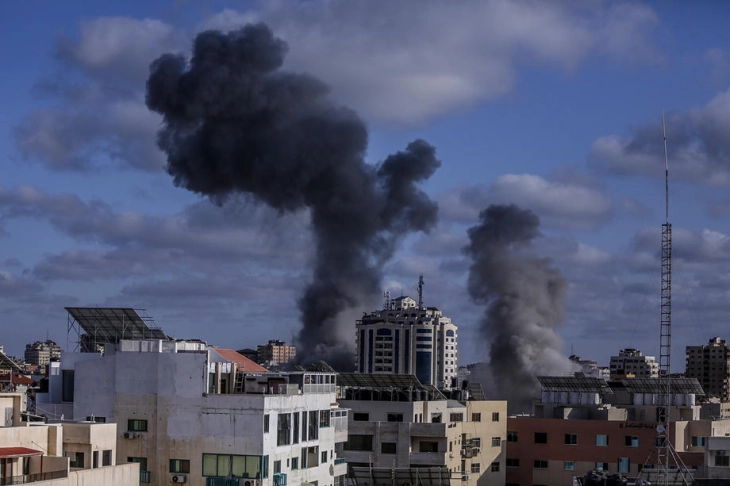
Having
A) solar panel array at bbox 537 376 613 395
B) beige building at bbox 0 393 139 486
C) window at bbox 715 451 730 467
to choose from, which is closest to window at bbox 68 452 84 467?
beige building at bbox 0 393 139 486

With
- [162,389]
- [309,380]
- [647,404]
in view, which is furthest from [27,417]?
[647,404]

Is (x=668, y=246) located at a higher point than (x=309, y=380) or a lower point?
higher

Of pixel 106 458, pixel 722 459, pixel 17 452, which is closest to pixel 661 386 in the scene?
pixel 722 459

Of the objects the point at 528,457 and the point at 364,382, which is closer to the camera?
the point at 364,382

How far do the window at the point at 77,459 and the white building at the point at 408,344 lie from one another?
407ft

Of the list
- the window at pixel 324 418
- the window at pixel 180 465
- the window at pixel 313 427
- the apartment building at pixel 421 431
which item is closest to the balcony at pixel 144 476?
the window at pixel 180 465

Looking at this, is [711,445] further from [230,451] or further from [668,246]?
[230,451]

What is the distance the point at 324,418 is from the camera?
3278 centimetres

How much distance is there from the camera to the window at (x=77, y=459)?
75.3 feet

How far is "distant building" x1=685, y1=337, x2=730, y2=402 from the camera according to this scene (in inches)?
7111

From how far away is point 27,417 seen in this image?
2455 centimetres

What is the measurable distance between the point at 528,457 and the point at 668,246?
1745 centimetres

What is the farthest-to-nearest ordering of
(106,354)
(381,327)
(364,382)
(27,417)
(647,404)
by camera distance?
(381,327)
(647,404)
(364,382)
(106,354)
(27,417)

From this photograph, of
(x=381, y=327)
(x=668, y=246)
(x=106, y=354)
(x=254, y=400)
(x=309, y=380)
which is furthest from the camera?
Answer: (x=381, y=327)
